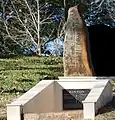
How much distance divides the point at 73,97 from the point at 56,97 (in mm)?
454

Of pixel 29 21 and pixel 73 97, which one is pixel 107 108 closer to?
pixel 73 97

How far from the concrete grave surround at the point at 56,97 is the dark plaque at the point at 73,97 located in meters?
0.11

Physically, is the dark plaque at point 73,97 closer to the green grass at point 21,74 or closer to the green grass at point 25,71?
the green grass at point 21,74

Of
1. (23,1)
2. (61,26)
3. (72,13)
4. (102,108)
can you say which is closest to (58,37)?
(61,26)

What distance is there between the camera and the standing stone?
1246cm

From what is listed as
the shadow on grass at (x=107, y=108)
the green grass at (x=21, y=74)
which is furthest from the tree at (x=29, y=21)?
the shadow on grass at (x=107, y=108)

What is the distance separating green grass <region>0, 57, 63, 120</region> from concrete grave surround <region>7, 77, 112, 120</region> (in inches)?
18.1

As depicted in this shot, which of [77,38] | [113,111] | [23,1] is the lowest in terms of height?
[113,111]

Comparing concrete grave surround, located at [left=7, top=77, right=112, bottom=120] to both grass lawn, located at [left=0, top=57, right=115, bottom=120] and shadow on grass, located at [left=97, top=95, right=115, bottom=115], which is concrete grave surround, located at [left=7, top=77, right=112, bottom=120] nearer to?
shadow on grass, located at [left=97, top=95, right=115, bottom=115]

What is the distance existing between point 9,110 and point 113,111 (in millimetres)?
2142

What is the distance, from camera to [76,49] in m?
12.6

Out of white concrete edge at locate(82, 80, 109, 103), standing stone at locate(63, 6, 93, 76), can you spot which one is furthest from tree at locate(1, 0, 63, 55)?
white concrete edge at locate(82, 80, 109, 103)

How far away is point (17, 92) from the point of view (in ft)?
39.4

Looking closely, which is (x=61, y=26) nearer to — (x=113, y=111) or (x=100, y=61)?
(x=100, y=61)
